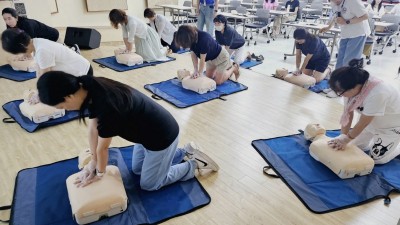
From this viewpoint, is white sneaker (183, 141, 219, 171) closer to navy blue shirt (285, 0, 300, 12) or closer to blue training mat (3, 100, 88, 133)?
blue training mat (3, 100, 88, 133)

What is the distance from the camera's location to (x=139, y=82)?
11.4ft

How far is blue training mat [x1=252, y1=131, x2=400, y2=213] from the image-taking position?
65.1 inches

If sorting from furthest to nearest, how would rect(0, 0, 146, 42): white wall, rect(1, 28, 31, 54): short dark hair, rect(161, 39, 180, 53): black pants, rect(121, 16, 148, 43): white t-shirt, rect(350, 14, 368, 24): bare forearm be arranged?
rect(0, 0, 146, 42): white wall → rect(161, 39, 180, 53): black pants → rect(121, 16, 148, 43): white t-shirt → rect(350, 14, 368, 24): bare forearm → rect(1, 28, 31, 54): short dark hair

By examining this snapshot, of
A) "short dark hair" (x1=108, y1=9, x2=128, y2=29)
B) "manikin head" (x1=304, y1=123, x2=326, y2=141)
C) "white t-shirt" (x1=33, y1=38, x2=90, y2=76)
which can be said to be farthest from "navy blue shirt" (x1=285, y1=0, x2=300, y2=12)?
"white t-shirt" (x1=33, y1=38, x2=90, y2=76)

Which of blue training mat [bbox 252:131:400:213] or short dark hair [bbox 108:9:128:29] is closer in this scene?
blue training mat [bbox 252:131:400:213]

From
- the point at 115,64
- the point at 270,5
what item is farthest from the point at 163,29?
the point at 270,5

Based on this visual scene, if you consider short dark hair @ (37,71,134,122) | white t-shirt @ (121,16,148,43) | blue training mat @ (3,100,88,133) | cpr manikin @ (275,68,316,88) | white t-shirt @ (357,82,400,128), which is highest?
short dark hair @ (37,71,134,122)

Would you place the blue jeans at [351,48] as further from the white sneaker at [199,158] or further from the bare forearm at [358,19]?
the white sneaker at [199,158]

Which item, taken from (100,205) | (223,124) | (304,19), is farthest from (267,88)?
(304,19)

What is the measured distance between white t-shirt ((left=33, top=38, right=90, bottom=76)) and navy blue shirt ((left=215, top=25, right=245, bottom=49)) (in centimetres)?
207

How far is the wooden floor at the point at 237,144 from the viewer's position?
5.16ft

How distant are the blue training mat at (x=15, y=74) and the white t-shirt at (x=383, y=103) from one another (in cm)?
359

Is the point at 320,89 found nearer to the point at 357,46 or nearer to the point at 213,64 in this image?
the point at 357,46

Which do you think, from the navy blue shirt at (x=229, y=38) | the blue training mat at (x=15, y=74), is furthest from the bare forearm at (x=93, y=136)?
the navy blue shirt at (x=229, y=38)
